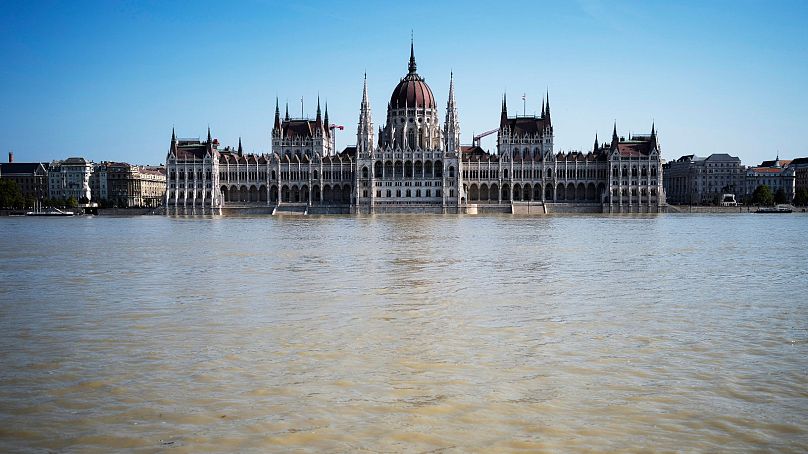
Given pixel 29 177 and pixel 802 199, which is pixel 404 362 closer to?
pixel 802 199

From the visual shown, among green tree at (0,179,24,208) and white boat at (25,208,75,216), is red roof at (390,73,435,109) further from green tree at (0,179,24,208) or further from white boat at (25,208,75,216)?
green tree at (0,179,24,208)

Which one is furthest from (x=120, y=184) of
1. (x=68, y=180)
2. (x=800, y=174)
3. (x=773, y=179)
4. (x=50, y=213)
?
(x=800, y=174)

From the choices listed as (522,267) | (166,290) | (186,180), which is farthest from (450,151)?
(166,290)

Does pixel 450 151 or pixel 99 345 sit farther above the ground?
pixel 450 151

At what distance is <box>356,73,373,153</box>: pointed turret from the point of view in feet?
419

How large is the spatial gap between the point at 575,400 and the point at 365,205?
365ft

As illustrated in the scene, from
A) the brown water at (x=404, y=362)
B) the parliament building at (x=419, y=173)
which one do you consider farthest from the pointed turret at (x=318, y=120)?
the brown water at (x=404, y=362)

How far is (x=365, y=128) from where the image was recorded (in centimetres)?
12900

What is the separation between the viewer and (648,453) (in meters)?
8.12

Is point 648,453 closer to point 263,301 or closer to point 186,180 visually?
point 263,301

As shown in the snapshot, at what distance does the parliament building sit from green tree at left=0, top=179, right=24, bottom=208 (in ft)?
87.3

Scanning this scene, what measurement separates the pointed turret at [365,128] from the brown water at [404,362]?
338 ft

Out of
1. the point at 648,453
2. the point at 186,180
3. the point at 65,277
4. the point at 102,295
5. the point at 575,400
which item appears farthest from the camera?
the point at 186,180

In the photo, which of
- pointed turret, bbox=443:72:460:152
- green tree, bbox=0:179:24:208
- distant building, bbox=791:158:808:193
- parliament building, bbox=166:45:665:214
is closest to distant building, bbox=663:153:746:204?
distant building, bbox=791:158:808:193
